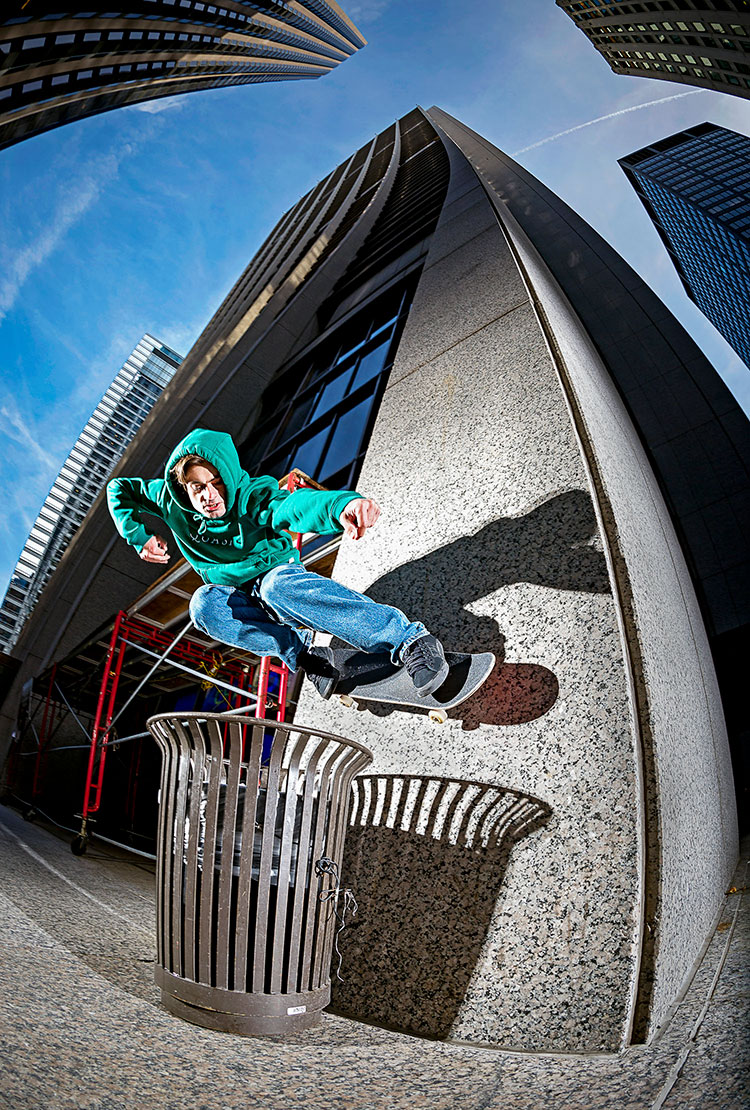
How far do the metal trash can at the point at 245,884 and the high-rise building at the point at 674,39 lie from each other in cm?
5235

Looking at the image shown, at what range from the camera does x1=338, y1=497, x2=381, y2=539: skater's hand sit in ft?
7.45

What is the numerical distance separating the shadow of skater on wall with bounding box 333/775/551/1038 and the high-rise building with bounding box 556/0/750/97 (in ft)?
170

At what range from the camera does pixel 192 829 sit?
75.9 inches

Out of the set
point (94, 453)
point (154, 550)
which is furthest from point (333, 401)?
point (94, 453)

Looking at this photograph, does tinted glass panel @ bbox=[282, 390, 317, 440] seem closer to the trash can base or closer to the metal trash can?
the metal trash can

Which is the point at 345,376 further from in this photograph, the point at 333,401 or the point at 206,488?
the point at 206,488

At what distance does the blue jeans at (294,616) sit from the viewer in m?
2.52

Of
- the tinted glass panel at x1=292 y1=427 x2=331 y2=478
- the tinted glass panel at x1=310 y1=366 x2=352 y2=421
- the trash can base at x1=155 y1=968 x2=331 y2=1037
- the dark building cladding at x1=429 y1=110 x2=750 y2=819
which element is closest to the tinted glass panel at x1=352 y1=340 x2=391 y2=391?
the tinted glass panel at x1=310 y1=366 x2=352 y2=421

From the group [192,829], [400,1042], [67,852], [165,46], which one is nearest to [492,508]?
[192,829]

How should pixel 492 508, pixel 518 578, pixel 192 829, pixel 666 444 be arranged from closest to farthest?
1. pixel 192 829
2. pixel 518 578
3. pixel 492 508
4. pixel 666 444

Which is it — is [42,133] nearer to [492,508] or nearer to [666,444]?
[666,444]

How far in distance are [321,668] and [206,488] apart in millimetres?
1036

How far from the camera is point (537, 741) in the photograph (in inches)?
97.6

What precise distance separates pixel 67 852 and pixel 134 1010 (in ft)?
14.5
